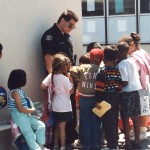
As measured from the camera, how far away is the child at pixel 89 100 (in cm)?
624

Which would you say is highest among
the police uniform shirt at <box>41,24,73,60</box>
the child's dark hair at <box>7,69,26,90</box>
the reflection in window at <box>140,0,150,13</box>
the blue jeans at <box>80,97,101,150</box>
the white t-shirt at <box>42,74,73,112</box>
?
the reflection in window at <box>140,0,150,13</box>

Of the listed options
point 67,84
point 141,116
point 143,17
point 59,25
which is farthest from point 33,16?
point 143,17

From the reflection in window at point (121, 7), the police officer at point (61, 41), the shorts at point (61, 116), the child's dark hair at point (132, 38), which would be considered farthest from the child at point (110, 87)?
the reflection in window at point (121, 7)

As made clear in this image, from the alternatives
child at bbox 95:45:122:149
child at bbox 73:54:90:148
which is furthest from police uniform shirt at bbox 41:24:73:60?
child at bbox 95:45:122:149

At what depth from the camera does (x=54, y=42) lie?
6.66m

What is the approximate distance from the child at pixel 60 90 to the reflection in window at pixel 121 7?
9620 mm

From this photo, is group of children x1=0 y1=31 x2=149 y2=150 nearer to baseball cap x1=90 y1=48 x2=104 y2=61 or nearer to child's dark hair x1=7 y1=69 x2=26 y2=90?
baseball cap x1=90 y1=48 x2=104 y2=61

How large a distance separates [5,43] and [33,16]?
0.78 m

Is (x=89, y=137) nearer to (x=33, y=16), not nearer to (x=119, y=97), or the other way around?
(x=119, y=97)

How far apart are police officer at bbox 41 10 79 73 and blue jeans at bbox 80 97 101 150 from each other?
29.7 inches

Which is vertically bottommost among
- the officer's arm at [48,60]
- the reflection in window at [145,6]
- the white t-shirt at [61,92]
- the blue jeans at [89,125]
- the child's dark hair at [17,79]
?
the blue jeans at [89,125]

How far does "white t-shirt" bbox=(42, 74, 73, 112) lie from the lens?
6195mm

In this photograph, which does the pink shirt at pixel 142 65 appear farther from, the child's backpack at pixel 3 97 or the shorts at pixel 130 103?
the child's backpack at pixel 3 97

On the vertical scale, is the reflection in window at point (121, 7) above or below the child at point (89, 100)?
above
